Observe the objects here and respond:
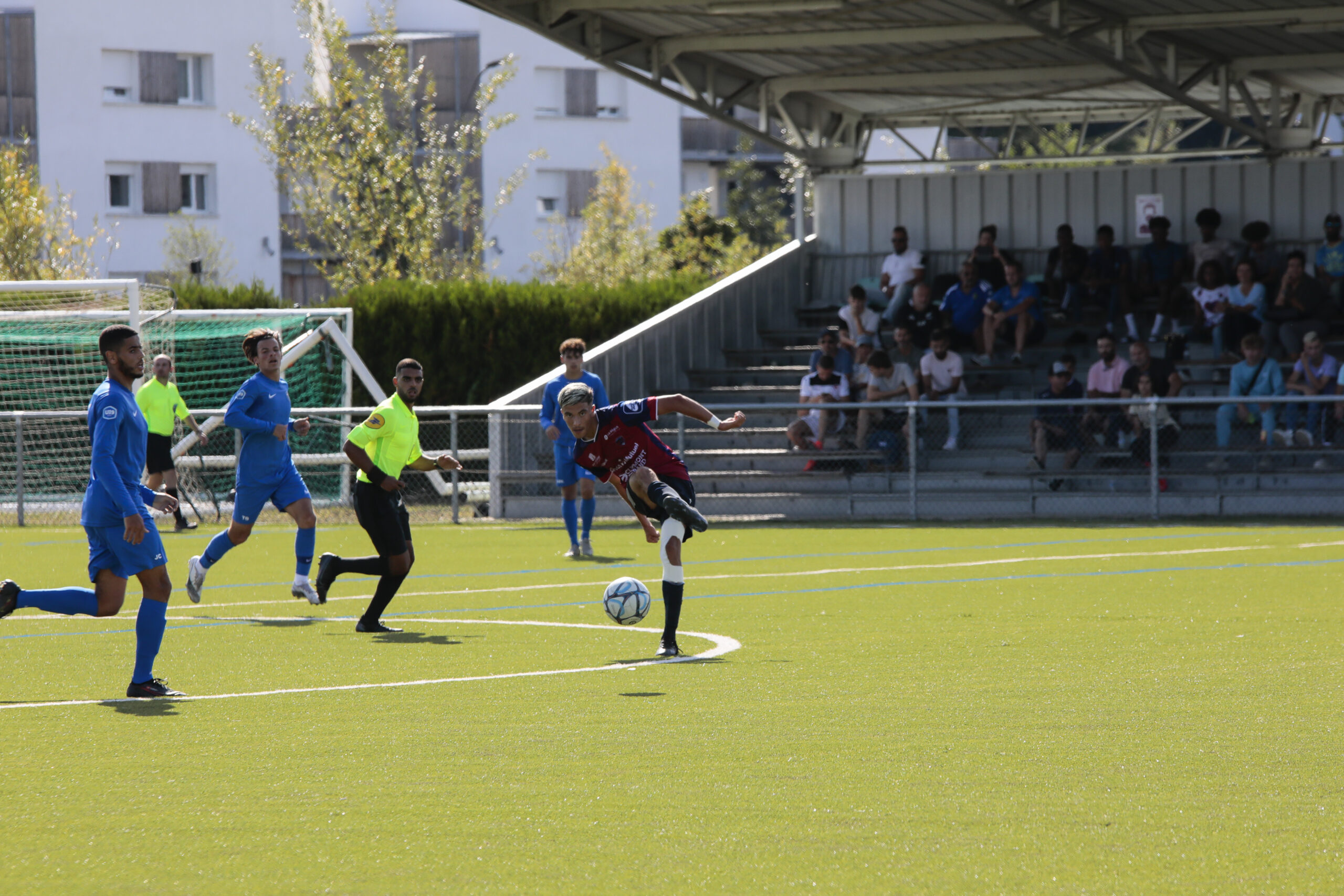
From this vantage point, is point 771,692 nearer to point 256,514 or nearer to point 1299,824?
point 1299,824

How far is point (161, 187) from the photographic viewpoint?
51.2 m

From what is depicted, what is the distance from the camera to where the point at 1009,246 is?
2839 centimetres

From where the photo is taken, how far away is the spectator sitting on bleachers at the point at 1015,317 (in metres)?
24.0

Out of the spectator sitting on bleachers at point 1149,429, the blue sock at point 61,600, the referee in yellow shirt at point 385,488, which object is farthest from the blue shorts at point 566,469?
the blue sock at point 61,600

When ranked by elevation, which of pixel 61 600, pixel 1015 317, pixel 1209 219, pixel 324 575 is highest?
pixel 1209 219

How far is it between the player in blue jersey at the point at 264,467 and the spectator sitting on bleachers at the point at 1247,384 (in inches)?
434

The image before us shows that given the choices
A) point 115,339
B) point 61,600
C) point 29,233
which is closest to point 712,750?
point 115,339

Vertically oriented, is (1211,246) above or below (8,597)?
above

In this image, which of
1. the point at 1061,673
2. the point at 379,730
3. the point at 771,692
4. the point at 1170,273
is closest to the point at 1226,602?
the point at 1061,673

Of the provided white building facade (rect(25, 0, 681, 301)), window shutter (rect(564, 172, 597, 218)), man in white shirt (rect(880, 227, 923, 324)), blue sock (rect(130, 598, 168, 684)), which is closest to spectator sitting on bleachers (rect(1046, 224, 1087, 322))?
man in white shirt (rect(880, 227, 923, 324))

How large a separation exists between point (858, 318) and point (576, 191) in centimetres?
3590

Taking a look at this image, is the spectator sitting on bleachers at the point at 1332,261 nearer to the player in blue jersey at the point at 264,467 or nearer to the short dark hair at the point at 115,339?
the player in blue jersey at the point at 264,467

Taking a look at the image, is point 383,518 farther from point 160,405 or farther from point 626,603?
point 160,405

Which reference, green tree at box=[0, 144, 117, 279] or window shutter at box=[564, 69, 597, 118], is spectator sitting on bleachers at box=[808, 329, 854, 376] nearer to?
green tree at box=[0, 144, 117, 279]
